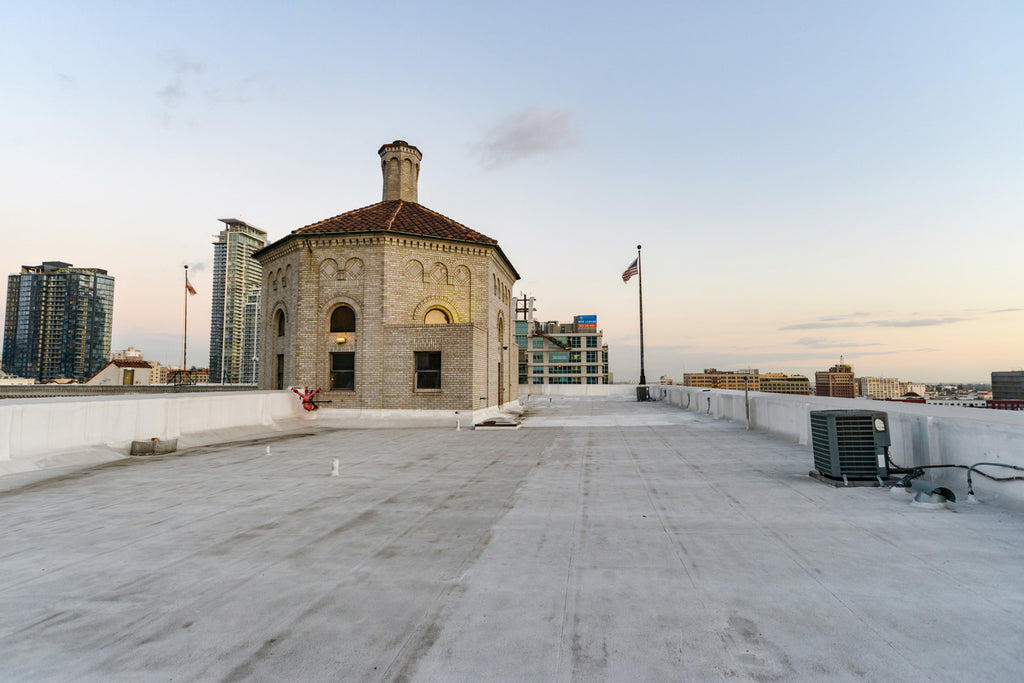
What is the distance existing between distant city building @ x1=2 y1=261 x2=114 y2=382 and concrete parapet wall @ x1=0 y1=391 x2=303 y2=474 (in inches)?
9215

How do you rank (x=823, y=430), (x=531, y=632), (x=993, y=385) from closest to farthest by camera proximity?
(x=531, y=632) → (x=823, y=430) → (x=993, y=385)

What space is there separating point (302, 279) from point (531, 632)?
24887 millimetres

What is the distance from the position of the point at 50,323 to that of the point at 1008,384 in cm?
32154

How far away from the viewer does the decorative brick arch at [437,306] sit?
2567 centimetres

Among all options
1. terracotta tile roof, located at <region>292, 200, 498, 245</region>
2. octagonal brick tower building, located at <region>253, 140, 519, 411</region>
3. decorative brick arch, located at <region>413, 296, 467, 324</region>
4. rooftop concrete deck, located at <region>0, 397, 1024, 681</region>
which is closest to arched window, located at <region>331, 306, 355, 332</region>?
octagonal brick tower building, located at <region>253, 140, 519, 411</region>

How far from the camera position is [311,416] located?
23.9m

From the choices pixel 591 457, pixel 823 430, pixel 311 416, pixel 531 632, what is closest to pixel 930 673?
pixel 531 632

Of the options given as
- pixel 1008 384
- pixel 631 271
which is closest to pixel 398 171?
pixel 631 271

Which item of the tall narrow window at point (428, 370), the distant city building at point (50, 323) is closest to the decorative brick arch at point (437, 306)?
the tall narrow window at point (428, 370)

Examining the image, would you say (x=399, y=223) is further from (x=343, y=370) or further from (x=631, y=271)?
(x=631, y=271)

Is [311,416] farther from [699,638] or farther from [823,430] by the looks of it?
[699,638]

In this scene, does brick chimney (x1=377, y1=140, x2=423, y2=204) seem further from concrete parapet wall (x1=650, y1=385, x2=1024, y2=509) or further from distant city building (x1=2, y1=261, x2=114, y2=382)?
distant city building (x1=2, y1=261, x2=114, y2=382)

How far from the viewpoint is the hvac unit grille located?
895cm

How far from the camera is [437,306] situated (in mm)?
26438
